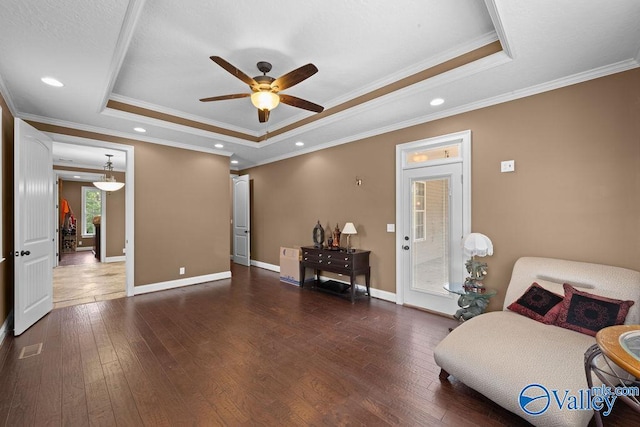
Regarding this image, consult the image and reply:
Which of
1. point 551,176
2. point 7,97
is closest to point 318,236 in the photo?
point 551,176

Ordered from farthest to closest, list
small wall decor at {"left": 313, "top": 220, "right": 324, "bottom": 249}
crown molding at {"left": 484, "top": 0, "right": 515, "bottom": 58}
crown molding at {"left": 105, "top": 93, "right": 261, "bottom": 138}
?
small wall decor at {"left": 313, "top": 220, "right": 324, "bottom": 249} < crown molding at {"left": 105, "top": 93, "right": 261, "bottom": 138} < crown molding at {"left": 484, "top": 0, "right": 515, "bottom": 58}

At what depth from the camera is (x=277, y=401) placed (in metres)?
1.99

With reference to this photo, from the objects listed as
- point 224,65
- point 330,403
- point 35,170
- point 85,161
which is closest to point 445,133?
point 224,65

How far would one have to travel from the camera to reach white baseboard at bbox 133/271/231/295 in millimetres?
4691

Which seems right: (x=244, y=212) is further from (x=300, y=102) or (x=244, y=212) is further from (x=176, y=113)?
(x=300, y=102)

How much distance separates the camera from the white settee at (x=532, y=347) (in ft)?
5.39

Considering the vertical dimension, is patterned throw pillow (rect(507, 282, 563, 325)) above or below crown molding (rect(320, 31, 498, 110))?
below

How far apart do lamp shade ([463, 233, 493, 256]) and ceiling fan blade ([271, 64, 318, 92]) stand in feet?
7.92

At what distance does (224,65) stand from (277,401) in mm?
2658

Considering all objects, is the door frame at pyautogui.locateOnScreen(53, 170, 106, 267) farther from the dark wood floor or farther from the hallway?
the dark wood floor

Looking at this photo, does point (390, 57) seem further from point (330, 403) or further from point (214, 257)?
point (214, 257)

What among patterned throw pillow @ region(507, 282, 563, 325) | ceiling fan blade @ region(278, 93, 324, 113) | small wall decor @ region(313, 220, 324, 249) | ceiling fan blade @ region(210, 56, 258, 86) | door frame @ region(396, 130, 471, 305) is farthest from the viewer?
small wall decor @ region(313, 220, 324, 249)

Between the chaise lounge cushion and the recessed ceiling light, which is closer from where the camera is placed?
the chaise lounge cushion

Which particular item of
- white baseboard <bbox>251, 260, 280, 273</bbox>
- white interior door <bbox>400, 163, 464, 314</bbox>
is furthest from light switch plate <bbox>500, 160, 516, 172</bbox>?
white baseboard <bbox>251, 260, 280, 273</bbox>
